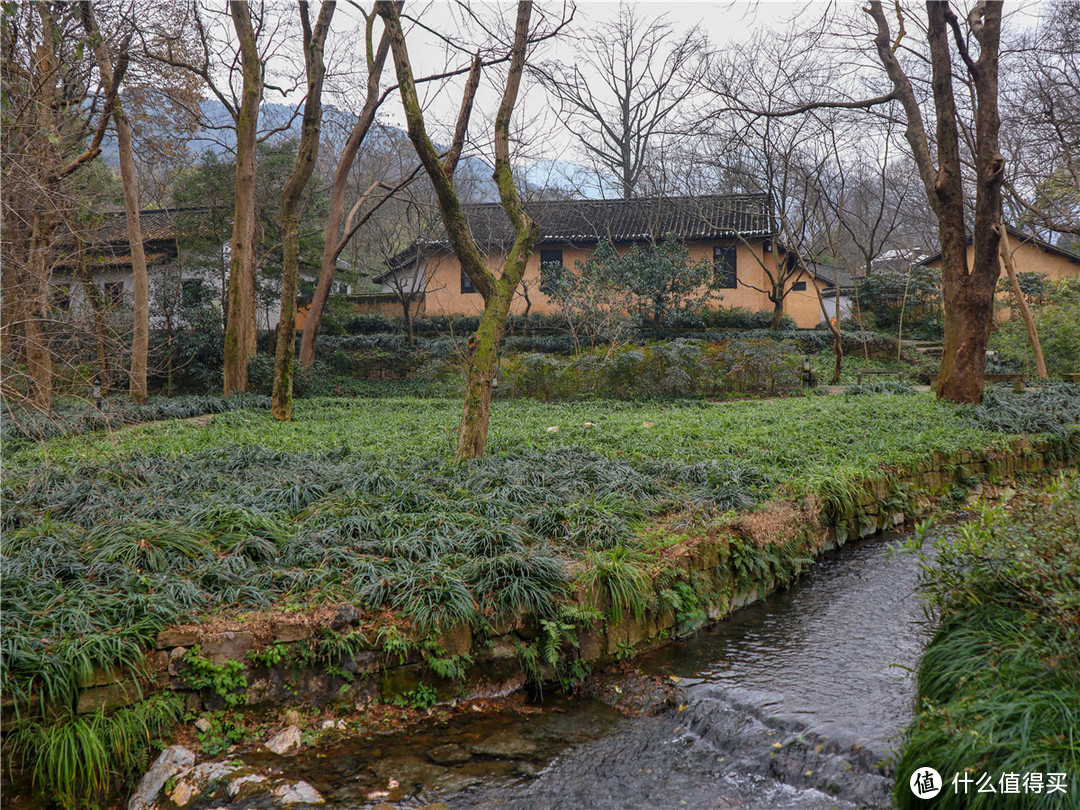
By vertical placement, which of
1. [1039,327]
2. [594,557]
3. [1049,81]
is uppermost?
[1049,81]

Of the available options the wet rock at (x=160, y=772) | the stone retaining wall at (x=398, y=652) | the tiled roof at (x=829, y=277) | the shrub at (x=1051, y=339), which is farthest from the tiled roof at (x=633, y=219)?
the wet rock at (x=160, y=772)

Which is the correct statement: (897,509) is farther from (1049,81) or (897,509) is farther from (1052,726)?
(1049,81)

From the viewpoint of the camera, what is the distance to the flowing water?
3.01 metres

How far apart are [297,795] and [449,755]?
71 centimetres

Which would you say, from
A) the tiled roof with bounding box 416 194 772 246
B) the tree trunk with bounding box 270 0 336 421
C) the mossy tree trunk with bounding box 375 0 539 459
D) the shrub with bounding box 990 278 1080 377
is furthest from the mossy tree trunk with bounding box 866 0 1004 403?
the tiled roof with bounding box 416 194 772 246

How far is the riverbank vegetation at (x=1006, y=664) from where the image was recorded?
90.0 inches

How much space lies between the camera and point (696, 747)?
3.40 meters

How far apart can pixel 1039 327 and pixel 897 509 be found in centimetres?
1285

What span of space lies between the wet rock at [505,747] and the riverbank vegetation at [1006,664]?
5.45ft

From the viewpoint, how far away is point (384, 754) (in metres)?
3.29

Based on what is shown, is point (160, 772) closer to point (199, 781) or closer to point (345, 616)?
point (199, 781)

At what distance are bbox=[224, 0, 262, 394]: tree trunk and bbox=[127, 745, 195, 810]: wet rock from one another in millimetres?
11184

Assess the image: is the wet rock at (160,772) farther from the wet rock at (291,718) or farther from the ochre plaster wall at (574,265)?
the ochre plaster wall at (574,265)

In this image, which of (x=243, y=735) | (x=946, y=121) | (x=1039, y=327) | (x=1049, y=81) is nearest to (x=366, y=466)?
(x=243, y=735)
